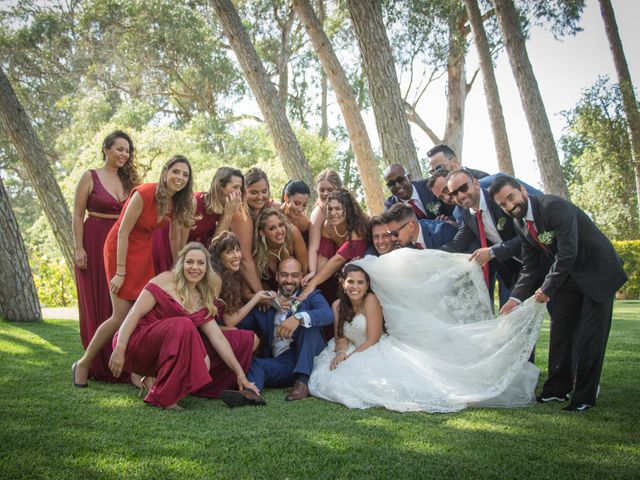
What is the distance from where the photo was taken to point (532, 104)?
40.9 feet

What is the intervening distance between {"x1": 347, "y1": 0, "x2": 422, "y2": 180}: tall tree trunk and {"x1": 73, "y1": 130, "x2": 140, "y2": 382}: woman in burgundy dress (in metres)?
4.04

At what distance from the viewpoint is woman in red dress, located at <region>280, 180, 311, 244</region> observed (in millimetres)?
6086

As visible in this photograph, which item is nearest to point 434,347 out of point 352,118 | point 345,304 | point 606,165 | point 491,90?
point 345,304

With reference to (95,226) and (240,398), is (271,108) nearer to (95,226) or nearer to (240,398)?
(95,226)

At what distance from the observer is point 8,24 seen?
23875 millimetres

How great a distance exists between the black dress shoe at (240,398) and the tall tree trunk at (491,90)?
1192 centimetres

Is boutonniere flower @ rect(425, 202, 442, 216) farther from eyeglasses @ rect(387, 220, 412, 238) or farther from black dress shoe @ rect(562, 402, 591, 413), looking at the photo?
black dress shoe @ rect(562, 402, 591, 413)

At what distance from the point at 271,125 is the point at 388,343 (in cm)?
Answer: 609

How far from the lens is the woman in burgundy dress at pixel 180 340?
4.39 m

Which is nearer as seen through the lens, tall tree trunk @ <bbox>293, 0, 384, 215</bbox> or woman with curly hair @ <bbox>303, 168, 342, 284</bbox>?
woman with curly hair @ <bbox>303, 168, 342, 284</bbox>

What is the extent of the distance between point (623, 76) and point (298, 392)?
620 inches

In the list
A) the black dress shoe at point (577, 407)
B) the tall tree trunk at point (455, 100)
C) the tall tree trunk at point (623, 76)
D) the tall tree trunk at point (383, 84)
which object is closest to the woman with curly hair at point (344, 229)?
the black dress shoe at point (577, 407)

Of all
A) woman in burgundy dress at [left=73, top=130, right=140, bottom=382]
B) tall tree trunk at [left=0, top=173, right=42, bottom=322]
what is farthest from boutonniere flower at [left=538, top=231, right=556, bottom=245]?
tall tree trunk at [left=0, top=173, right=42, bottom=322]

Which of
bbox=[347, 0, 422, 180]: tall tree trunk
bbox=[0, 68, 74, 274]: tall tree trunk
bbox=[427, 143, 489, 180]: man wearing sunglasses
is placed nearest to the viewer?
bbox=[427, 143, 489, 180]: man wearing sunglasses
